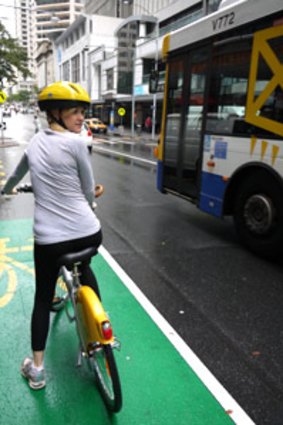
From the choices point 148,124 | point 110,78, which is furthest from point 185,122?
point 110,78

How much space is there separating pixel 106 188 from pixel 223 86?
5330 mm

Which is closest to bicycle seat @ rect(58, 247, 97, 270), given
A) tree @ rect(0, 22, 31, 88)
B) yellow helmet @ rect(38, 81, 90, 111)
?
yellow helmet @ rect(38, 81, 90, 111)

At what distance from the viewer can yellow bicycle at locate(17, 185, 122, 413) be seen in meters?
2.38

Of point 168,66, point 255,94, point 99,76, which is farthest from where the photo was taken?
point 99,76

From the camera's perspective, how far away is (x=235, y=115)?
19.0ft

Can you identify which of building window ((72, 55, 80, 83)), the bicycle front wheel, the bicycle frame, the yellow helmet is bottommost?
the bicycle front wheel

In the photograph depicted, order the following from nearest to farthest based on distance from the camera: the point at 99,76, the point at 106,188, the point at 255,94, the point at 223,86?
1. the point at 255,94
2. the point at 223,86
3. the point at 106,188
4. the point at 99,76

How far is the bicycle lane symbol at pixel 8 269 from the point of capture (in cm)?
424

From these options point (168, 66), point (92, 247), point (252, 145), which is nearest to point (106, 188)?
point (168, 66)

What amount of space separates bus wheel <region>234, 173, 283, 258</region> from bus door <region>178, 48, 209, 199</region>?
1148 mm

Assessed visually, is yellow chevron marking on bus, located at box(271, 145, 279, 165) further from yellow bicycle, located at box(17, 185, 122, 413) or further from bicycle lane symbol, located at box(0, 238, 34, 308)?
bicycle lane symbol, located at box(0, 238, 34, 308)

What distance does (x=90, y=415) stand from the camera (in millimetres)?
2611

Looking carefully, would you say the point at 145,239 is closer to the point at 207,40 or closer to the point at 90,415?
the point at 207,40

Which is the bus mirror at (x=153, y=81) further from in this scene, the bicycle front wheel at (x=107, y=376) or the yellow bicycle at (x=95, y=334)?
the bicycle front wheel at (x=107, y=376)
